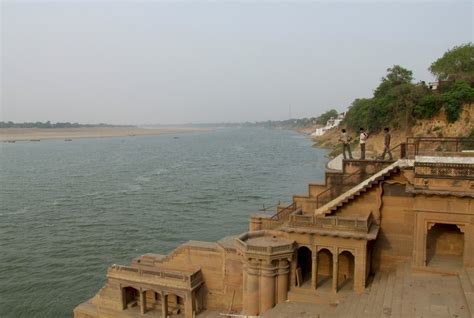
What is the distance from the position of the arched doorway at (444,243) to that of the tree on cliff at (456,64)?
60628 millimetres

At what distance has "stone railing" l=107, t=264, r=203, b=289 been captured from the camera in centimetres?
2212

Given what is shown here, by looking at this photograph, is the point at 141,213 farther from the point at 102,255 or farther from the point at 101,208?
the point at 102,255

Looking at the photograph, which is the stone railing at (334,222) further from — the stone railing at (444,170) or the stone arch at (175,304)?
the stone arch at (175,304)

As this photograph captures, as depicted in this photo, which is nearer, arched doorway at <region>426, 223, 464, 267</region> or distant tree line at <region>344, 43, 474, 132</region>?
arched doorway at <region>426, 223, 464, 267</region>

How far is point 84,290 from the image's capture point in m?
28.3

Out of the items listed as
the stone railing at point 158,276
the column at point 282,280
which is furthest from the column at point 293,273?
the stone railing at point 158,276

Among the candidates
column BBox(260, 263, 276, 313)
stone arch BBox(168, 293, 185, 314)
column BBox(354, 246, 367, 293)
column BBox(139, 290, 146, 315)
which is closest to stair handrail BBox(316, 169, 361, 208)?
column BBox(354, 246, 367, 293)

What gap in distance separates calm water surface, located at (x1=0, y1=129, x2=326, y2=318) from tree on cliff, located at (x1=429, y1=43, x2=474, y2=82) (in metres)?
28.9

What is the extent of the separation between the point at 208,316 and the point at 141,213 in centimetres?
2596

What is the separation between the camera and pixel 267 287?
19.8m

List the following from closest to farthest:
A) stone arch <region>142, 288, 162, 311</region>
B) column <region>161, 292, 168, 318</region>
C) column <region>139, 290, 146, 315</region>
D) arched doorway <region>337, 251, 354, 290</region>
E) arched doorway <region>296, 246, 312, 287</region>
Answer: arched doorway <region>296, 246, 312, 287</region>, arched doorway <region>337, 251, 354, 290</region>, column <region>161, 292, 168, 318</region>, column <region>139, 290, 146, 315</region>, stone arch <region>142, 288, 162, 311</region>

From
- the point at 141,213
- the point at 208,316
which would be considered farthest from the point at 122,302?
the point at 141,213

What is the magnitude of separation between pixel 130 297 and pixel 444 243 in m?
16.8

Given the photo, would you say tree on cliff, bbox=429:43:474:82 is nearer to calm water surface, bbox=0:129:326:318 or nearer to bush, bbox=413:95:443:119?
bush, bbox=413:95:443:119
